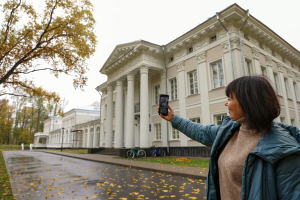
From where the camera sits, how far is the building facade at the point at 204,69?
535 inches

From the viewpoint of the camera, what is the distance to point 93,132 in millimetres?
33438

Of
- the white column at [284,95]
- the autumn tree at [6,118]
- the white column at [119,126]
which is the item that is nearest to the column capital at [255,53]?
the white column at [284,95]

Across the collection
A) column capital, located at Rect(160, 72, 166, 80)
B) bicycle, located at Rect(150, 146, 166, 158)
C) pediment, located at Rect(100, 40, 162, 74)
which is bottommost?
bicycle, located at Rect(150, 146, 166, 158)

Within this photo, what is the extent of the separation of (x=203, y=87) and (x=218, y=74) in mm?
1463

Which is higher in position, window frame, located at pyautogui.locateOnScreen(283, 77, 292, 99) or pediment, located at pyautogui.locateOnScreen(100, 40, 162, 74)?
pediment, located at pyautogui.locateOnScreen(100, 40, 162, 74)

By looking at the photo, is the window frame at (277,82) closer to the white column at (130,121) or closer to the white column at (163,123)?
the white column at (163,123)

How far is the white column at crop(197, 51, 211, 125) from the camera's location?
14523 mm

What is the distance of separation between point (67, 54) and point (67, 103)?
4600cm

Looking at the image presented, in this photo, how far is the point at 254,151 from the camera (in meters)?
1.06

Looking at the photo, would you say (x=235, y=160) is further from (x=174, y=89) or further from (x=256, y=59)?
(x=174, y=89)

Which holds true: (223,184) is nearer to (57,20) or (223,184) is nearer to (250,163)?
(250,163)

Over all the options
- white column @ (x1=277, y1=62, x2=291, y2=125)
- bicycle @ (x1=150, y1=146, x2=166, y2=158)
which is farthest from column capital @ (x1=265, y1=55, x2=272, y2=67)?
bicycle @ (x1=150, y1=146, x2=166, y2=158)

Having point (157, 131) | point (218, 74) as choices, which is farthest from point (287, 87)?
point (157, 131)

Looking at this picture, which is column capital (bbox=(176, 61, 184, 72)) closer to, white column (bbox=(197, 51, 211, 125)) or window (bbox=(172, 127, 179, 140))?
white column (bbox=(197, 51, 211, 125))
